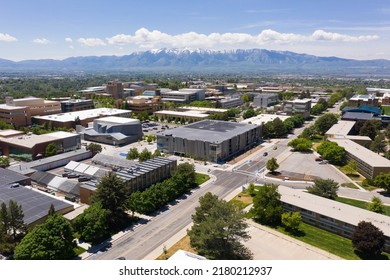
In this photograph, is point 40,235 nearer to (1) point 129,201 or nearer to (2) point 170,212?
(1) point 129,201

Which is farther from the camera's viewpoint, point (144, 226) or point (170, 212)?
point (170, 212)

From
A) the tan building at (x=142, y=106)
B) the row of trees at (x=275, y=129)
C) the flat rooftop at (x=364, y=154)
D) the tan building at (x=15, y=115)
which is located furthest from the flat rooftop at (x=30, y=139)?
the flat rooftop at (x=364, y=154)

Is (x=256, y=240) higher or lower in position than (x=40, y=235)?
lower

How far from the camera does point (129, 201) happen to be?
117ft

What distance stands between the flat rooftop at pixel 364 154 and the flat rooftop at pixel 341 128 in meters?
6.19

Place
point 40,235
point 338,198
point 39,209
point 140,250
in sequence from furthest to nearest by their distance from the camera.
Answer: point 338,198 → point 39,209 → point 140,250 → point 40,235

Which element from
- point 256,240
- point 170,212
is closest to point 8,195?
point 170,212

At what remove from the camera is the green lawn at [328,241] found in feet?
95.9

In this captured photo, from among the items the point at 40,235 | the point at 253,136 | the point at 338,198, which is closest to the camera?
the point at 40,235

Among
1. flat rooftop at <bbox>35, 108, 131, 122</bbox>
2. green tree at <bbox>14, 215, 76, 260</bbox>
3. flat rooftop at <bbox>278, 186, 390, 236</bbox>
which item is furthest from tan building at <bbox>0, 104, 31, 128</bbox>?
flat rooftop at <bbox>278, 186, 390, 236</bbox>

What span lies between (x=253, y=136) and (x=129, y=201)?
4364cm

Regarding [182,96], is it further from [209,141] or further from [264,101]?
[209,141]

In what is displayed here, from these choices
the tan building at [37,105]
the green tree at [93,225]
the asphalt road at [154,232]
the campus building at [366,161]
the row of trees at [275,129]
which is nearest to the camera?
the asphalt road at [154,232]

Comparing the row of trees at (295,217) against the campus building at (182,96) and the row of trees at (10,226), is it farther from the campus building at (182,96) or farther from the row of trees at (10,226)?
the campus building at (182,96)
